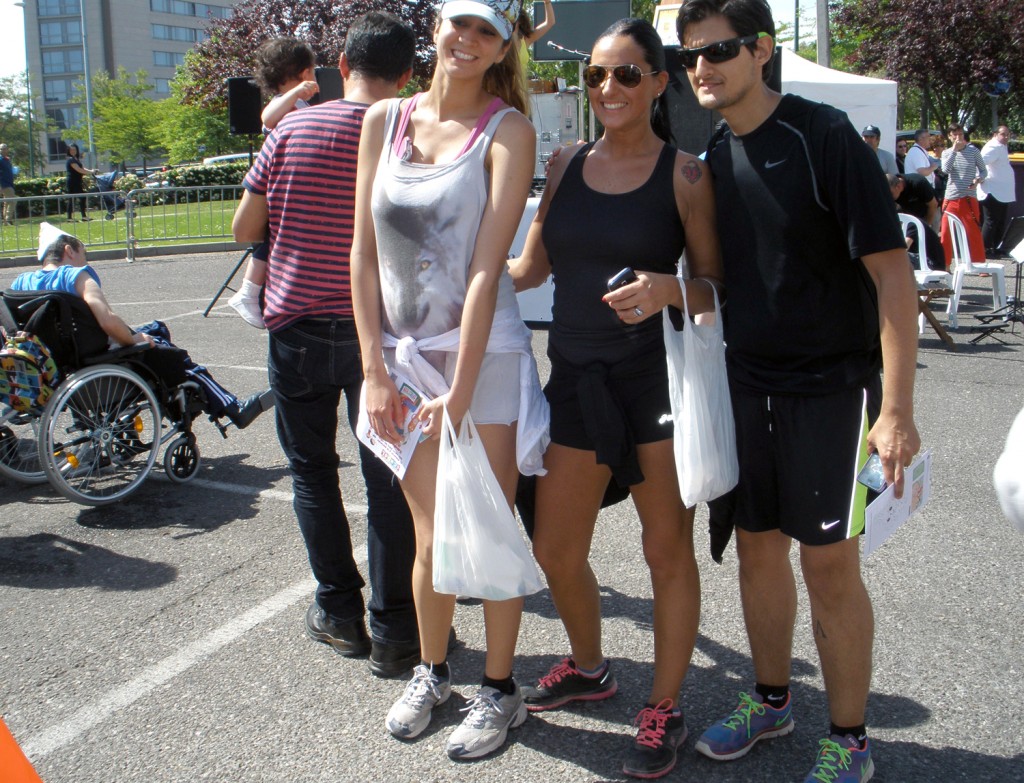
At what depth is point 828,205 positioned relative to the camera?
88.7 inches

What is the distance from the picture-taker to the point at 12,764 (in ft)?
5.49

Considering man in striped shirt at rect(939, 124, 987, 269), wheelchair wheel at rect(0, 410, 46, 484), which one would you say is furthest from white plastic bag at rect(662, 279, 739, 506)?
man in striped shirt at rect(939, 124, 987, 269)

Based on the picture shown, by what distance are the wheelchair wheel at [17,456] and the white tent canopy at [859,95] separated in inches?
410

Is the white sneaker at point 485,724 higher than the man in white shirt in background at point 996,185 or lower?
lower

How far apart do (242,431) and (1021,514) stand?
5.32 metres

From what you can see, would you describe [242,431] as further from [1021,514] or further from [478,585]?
[1021,514]

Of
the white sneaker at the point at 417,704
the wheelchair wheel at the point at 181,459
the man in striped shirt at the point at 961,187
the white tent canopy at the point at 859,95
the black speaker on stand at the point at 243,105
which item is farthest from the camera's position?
the white tent canopy at the point at 859,95

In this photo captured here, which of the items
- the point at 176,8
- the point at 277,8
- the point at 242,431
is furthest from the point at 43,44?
the point at 242,431

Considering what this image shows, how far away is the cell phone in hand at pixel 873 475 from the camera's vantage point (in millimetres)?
2268

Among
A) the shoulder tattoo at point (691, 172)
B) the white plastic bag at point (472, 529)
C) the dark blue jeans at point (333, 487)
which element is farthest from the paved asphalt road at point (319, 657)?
the shoulder tattoo at point (691, 172)

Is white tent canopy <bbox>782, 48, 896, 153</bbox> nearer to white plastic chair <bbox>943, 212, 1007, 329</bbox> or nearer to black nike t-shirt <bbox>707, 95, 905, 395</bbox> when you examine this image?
white plastic chair <bbox>943, 212, 1007, 329</bbox>

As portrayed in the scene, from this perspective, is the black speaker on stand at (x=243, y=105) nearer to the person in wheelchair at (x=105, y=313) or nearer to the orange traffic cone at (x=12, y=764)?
the person in wheelchair at (x=105, y=313)

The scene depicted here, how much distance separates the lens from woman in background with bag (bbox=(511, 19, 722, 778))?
2473 millimetres

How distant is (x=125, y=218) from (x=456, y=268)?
1598cm
